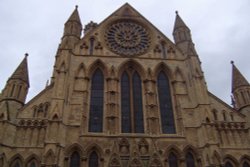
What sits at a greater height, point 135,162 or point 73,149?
point 73,149

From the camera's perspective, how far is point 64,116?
18.0 metres

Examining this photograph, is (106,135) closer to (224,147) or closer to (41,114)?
(41,114)

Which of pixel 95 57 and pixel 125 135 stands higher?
pixel 95 57

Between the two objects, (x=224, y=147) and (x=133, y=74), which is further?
(x=133, y=74)

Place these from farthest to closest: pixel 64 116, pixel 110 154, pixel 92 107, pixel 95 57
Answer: pixel 95 57 → pixel 92 107 → pixel 64 116 → pixel 110 154

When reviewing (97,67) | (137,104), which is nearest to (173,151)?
(137,104)

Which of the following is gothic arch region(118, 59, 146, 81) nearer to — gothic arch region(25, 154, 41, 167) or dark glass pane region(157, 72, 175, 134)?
dark glass pane region(157, 72, 175, 134)

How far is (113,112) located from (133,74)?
4250 millimetres

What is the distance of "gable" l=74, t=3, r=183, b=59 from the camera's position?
22430mm

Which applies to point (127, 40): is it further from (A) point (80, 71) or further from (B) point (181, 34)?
(A) point (80, 71)

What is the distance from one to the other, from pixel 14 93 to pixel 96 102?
5.68m

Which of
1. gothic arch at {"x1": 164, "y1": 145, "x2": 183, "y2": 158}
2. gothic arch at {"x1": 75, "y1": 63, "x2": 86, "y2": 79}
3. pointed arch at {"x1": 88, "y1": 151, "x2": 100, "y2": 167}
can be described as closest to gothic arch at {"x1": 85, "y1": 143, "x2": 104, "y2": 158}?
pointed arch at {"x1": 88, "y1": 151, "x2": 100, "y2": 167}

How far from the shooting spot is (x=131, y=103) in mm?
19812

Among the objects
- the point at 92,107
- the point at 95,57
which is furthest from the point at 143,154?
the point at 95,57
